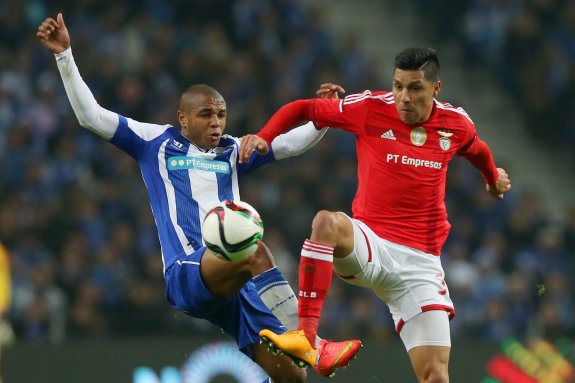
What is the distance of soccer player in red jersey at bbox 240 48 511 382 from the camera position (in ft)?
23.4

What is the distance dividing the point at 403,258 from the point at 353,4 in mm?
11355

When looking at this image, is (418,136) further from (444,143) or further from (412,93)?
(412,93)

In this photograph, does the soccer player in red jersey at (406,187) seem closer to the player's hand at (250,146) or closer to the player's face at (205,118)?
the player's hand at (250,146)

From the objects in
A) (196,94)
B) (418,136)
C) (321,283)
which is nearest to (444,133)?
(418,136)

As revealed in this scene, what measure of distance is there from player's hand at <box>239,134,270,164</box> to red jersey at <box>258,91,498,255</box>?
34 centimetres

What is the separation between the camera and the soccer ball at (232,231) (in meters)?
6.62

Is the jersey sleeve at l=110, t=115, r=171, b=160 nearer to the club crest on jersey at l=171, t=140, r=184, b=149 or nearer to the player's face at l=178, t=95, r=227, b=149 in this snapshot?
the club crest on jersey at l=171, t=140, r=184, b=149

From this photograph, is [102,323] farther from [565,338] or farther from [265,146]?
[265,146]

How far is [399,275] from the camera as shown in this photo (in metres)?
7.19

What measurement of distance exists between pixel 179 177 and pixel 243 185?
20.0 ft

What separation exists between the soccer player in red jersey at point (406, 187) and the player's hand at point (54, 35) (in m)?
1.40

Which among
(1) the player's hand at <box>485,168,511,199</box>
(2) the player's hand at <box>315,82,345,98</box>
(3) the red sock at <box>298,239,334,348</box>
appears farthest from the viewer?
(1) the player's hand at <box>485,168,511,199</box>

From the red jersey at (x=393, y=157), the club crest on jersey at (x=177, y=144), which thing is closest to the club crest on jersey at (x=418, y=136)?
the red jersey at (x=393, y=157)

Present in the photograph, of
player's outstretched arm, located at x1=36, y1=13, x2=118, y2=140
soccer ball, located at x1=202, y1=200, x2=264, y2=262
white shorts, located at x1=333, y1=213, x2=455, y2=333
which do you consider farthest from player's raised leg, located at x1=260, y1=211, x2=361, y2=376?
player's outstretched arm, located at x1=36, y1=13, x2=118, y2=140
